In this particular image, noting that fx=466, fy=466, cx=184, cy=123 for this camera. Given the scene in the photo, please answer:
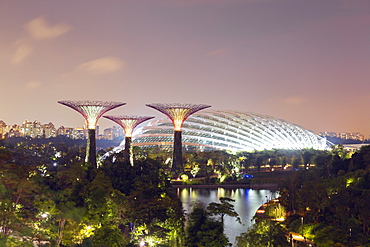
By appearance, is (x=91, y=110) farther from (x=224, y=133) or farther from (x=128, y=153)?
(x=224, y=133)

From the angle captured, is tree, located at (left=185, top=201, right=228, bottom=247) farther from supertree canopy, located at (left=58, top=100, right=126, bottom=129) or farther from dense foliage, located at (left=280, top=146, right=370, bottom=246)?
supertree canopy, located at (left=58, top=100, right=126, bottom=129)

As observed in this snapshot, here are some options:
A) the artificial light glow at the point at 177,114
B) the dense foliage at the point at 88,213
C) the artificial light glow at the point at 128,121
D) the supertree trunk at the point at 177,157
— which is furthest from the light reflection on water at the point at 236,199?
the artificial light glow at the point at 128,121

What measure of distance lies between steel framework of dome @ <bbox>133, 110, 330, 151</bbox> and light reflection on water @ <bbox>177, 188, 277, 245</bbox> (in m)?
35.6

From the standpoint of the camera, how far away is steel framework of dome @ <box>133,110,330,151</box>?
99.6 metres

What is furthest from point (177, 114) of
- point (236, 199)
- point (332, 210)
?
point (332, 210)

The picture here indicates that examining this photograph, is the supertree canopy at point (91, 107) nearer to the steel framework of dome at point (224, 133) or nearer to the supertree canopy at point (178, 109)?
the supertree canopy at point (178, 109)

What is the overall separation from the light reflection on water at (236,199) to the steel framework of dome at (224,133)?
3563 centimetres

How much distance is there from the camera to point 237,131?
105625 mm

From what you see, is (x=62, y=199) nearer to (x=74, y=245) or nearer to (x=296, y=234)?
(x=74, y=245)

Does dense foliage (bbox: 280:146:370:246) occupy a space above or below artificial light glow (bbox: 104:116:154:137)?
below

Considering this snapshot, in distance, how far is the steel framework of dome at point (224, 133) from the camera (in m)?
99.6

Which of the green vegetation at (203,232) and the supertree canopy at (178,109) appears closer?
the green vegetation at (203,232)

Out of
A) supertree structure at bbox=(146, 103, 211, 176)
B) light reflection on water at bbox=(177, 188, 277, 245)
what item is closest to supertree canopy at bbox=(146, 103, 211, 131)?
supertree structure at bbox=(146, 103, 211, 176)

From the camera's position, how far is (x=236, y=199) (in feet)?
176
